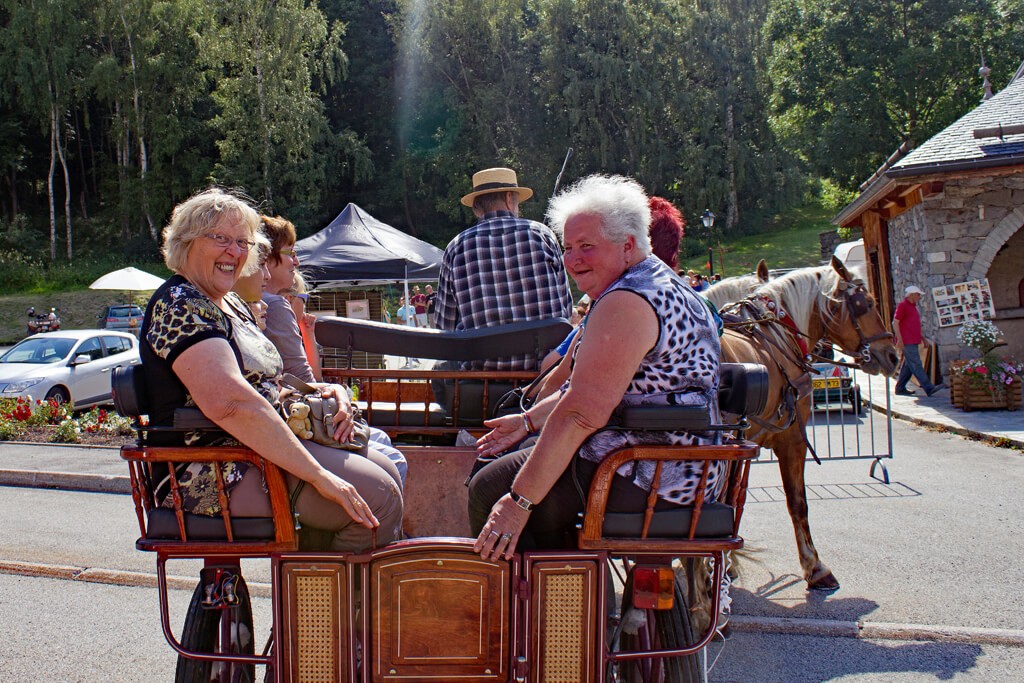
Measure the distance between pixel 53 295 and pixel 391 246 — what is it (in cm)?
2619

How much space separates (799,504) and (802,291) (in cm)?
146

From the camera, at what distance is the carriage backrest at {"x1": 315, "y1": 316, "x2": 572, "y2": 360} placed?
416 centimetres

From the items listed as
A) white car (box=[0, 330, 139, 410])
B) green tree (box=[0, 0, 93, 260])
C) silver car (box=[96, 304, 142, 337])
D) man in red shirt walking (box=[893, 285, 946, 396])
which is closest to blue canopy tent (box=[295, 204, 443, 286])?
white car (box=[0, 330, 139, 410])

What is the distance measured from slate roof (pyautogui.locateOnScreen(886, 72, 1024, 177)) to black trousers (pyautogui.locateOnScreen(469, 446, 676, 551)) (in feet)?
42.1

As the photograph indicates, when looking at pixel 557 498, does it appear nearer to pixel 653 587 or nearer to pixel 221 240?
pixel 653 587

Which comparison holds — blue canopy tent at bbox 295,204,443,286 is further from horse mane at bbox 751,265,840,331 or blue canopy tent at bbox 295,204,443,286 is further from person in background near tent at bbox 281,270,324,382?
horse mane at bbox 751,265,840,331

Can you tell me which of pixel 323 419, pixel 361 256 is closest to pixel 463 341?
pixel 323 419

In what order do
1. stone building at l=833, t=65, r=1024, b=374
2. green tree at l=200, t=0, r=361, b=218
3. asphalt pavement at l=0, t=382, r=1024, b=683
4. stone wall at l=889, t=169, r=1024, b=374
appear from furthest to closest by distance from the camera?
green tree at l=200, t=0, r=361, b=218 → stone wall at l=889, t=169, r=1024, b=374 → stone building at l=833, t=65, r=1024, b=374 → asphalt pavement at l=0, t=382, r=1024, b=683

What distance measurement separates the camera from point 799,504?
5406mm

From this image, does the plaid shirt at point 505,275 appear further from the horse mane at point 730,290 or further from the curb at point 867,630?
the curb at point 867,630

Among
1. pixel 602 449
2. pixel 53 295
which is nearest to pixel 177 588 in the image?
pixel 602 449

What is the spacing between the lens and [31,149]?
4919 cm

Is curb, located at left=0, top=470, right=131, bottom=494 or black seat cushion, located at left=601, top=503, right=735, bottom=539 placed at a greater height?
black seat cushion, located at left=601, top=503, right=735, bottom=539

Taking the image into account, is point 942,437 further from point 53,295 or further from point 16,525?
point 53,295
